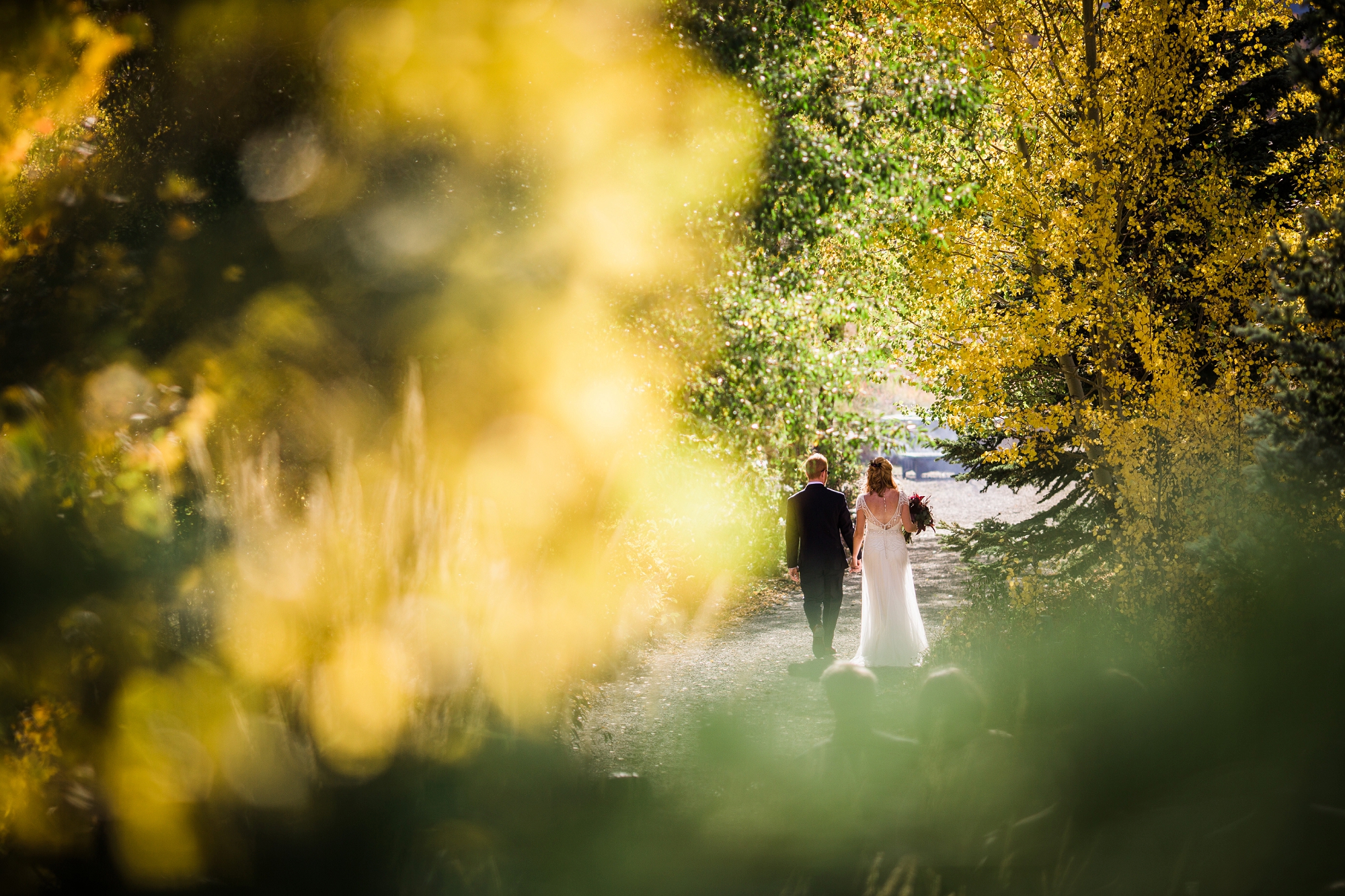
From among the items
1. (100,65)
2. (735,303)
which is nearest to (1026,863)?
(735,303)

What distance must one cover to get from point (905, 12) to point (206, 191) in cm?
636

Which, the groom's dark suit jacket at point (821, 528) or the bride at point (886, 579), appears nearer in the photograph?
the bride at point (886, 579)

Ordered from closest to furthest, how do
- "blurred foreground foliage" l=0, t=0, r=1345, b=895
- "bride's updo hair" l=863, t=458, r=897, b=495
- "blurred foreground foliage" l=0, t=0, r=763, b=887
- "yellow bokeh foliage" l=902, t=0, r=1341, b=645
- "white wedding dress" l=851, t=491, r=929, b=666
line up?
1. "blurred foreground foliage" l=0, t=0, r=1345, b=895
2. "blurred foreground foliage" l=0, t=0, r=763, b=887
3. "yellow bokeh foliage" l=902, t=0, r=1341, b=645
4. "white wedding dress" l=851, t=491, r=929, b=666
5. "bride's updo hair" l=863, t=458, r=897, b=495

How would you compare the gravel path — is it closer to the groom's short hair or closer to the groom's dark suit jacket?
the groom's dark suit jacket

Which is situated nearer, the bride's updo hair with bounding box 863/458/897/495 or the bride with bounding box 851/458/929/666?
the bride with bounding box 851/458/929/666

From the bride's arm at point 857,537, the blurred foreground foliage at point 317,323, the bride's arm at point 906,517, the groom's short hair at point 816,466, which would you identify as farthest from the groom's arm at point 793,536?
the blurred foreground foliage at point 317,323

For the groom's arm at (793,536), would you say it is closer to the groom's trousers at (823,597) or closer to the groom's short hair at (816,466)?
the groom's trousers at (823,597)

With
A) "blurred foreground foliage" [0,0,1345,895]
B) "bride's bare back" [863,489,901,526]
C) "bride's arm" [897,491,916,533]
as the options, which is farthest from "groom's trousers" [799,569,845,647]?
"blurred foreground foliage" [0,0,1345,895]

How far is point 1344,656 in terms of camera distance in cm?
575

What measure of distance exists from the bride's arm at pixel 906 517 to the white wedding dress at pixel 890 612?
122 millimetres

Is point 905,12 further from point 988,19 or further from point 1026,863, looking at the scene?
point 1026,863

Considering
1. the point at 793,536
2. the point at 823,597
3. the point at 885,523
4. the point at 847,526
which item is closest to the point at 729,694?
the point at 823,597

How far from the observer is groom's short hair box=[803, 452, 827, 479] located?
914cm

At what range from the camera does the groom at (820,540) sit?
9289mm
